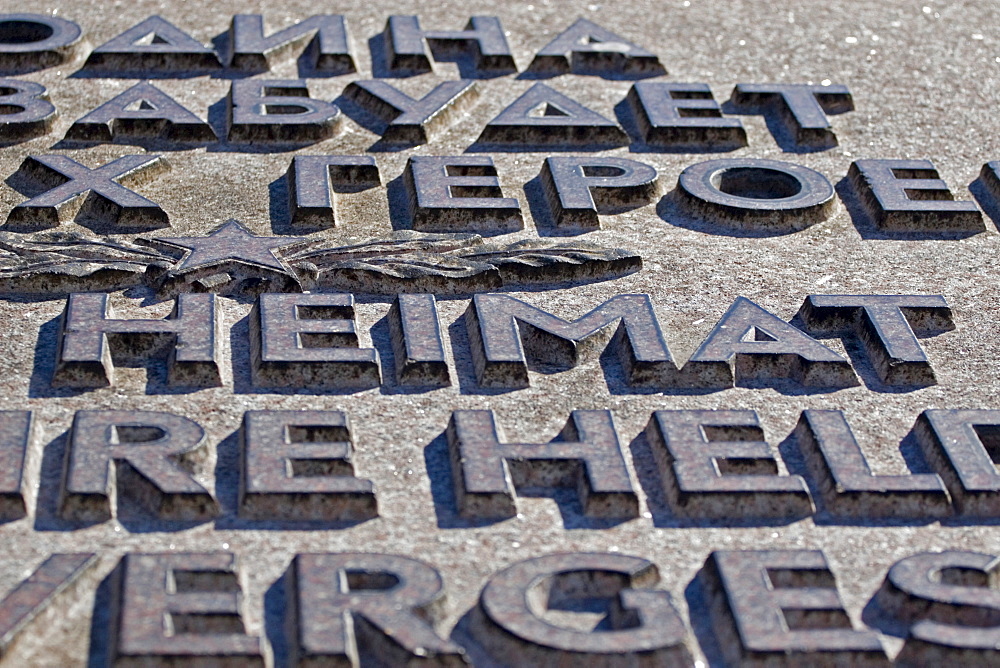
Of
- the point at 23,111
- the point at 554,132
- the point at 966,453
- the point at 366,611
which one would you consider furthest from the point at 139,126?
the point at 966,453

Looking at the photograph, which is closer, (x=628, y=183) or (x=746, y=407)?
(x=746, y=407)

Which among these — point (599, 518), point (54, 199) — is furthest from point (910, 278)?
point (54, 199)

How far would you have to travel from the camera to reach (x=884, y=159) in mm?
10289

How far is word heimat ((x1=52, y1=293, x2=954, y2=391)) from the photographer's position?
25.4 ft

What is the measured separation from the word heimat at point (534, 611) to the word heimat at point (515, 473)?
412 mm

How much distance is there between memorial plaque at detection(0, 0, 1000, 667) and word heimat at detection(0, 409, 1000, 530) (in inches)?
0.7

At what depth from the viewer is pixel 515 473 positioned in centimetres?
711

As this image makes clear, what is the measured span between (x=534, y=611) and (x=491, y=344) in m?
1.98

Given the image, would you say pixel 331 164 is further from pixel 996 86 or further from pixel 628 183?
pixel 996 86

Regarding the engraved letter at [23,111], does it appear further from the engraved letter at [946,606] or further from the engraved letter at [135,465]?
the engraved letter at [946,606]

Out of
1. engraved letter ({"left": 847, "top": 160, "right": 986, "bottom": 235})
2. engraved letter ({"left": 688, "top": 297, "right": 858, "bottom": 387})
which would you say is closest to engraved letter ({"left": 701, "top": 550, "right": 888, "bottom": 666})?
engraved letter ({"left": 688, "top": 297, "right": 858, "bottom": 387})

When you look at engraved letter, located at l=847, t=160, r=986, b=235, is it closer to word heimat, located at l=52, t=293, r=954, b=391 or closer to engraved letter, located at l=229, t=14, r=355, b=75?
word heimat, located at l=52, t=293, r=954, b=391

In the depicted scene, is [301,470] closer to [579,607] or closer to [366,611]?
[366,611]

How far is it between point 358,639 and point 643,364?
7.89 ft
